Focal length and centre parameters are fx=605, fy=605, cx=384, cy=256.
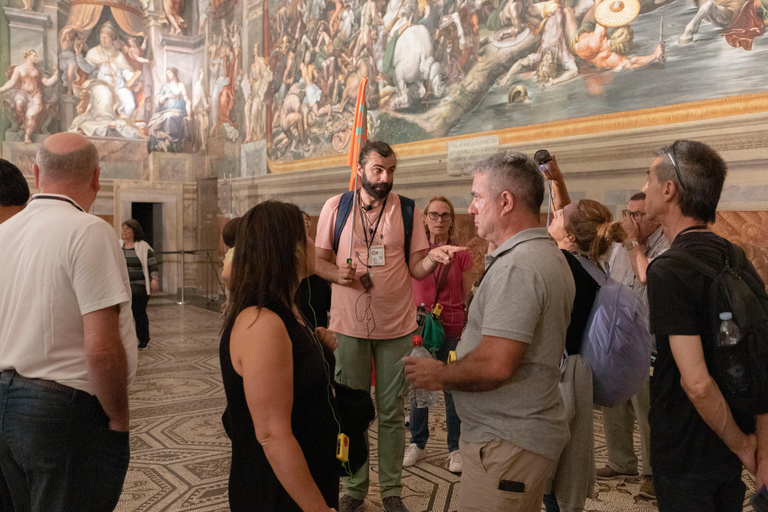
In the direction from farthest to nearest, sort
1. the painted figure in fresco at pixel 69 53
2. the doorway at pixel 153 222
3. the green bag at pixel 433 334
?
the doorway at pixel 153 222
the painted figure in fresco at pixel 69 53
the green bag at pixel 433 334

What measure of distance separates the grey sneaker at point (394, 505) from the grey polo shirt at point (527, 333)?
1681 millimetres

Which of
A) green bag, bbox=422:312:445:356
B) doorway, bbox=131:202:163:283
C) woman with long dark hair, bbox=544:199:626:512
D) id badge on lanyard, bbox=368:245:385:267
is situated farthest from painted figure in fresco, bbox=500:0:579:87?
doorway, bbox=131:202:163:283

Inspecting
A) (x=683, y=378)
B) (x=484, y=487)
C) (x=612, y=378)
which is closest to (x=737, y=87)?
(x=612, y=378)

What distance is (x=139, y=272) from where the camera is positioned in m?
7.84

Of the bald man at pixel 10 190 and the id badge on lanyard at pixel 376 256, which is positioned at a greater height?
the bald man at pixel 10 190

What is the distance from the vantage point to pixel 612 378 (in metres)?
2.46

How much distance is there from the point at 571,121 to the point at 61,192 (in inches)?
251

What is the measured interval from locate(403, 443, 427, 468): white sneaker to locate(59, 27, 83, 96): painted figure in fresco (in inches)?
627

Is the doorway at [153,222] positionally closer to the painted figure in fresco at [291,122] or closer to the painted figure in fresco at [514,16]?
the painted figure in fresco at [291,122]

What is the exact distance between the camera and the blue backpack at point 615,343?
2393mm

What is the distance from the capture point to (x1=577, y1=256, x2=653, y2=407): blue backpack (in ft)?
7.85

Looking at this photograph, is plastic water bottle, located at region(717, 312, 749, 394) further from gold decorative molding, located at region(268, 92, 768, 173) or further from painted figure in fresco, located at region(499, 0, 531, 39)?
painted figure in fresco, located at region(499, 0, 531, 39)

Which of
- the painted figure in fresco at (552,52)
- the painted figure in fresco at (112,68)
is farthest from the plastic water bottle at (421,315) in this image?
the painted figure in fresco at (112,68)

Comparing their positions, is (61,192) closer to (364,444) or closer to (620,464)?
(364,444)
